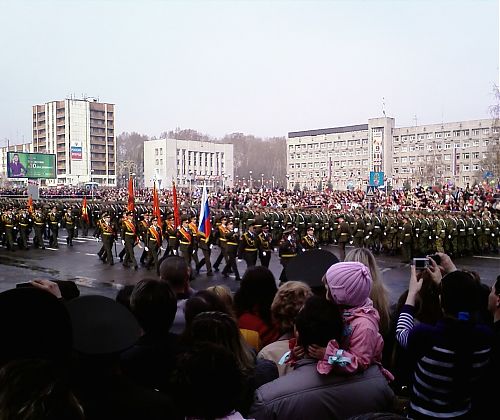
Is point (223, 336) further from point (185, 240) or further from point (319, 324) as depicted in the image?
point (185, 240)

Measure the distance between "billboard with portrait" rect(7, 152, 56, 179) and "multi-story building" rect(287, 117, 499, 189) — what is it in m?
36.9

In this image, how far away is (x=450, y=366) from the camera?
2781 mm

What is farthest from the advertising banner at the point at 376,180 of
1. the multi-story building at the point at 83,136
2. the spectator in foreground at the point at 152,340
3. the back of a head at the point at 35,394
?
the multi-story building at the point at 83,136

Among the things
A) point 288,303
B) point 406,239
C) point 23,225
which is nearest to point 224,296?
point 288,303

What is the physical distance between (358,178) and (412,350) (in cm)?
9126

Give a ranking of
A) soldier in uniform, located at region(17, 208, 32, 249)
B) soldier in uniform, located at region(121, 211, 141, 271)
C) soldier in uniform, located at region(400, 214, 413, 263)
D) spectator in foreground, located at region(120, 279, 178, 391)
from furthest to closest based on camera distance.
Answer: soldier in uniform, located at region(17, 208, 32, 249) → soldier in uniform, located at region(400, 214, 413, 263) → soldier in uniform, located at region(121, 211, 141, 271) → spectator in foreground, located at region(120, 279, 178, 391)

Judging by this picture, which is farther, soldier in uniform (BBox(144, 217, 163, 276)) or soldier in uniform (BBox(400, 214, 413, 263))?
soldier in uniform (BBox(400, 214, 413, 263))

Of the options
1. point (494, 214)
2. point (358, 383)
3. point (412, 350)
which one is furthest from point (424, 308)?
point (494, 214)

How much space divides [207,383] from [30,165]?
58.5 metres

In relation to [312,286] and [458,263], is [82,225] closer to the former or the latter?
[458,263]

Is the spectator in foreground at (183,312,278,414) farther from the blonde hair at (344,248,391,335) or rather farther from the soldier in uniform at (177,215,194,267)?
the soldier in uniform at (177,215,194,267)

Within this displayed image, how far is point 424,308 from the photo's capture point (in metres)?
3.62

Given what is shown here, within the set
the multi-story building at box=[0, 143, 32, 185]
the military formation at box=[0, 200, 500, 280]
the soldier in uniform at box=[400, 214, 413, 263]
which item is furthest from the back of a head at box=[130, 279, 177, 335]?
the multi-story building at box=[0, 143, 32, 185]

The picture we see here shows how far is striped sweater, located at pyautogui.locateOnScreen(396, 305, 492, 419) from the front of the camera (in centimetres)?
279
